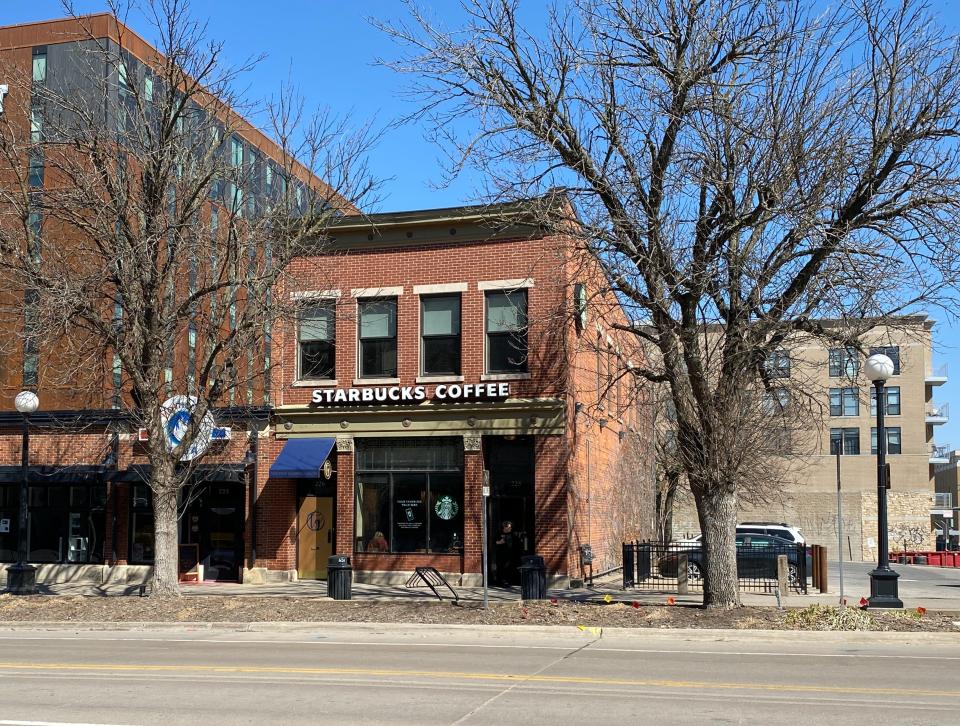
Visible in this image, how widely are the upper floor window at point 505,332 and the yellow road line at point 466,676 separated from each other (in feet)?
39.7

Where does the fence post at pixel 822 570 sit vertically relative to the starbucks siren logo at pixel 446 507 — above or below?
below

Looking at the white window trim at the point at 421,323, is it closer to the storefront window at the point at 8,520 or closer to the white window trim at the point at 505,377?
the white window trim at the point at 505,377

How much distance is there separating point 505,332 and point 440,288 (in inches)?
79.2

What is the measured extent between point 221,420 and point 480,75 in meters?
12.5

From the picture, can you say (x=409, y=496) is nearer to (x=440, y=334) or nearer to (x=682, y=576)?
(x=440, y=334)

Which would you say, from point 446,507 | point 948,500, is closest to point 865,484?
point 948,500

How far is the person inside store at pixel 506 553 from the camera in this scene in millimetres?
24172

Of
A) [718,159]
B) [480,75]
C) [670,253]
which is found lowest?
[670,253]

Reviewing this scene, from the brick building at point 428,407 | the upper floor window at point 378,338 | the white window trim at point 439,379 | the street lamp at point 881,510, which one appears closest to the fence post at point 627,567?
the brick building at point 428,407

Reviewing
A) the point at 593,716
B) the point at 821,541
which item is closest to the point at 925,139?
the point at 593,716

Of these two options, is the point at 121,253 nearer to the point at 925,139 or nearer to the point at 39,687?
the point at 39,687

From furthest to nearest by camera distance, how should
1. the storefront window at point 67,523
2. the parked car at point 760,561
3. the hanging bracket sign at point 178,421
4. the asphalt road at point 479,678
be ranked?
the storefront window at point 67,523
the parked car at point 760,561
the hanging bracket sign at point 178,421
the asphalt road at point 479,678

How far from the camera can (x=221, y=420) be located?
25750 millimetres

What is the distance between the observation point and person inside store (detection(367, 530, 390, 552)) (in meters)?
24.7
